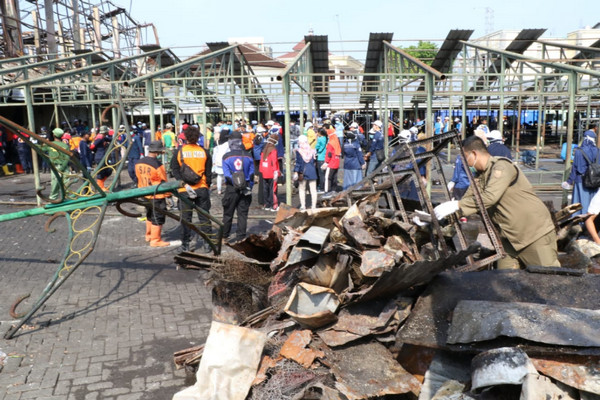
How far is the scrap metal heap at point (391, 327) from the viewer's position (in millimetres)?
3186

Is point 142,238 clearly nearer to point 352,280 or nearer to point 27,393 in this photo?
point 27,393

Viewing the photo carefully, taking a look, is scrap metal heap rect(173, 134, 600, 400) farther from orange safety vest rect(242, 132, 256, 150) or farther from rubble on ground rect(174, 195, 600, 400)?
orange safety vest rect(242, 132, 256, 150)

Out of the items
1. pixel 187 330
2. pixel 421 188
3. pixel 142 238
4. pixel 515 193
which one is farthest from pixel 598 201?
pixel 142 238

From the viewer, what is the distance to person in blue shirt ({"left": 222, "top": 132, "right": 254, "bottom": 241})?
26.7 feet

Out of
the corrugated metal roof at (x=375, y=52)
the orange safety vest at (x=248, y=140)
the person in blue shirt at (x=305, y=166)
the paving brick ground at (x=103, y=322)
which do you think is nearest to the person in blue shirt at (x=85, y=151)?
the orange safety vest at (x=248, y=140)

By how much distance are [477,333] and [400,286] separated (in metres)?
0.80

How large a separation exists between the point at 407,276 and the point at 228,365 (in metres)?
1.48

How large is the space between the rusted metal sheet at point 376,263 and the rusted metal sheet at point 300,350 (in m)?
0.66

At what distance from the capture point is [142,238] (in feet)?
Answer: 29.9

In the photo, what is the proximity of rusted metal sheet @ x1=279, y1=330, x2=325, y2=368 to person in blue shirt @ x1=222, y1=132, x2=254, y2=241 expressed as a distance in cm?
443

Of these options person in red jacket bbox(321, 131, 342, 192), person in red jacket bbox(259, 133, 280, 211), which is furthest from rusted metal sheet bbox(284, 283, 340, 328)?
person in red jacket bbox(321, 131, 342, 192)

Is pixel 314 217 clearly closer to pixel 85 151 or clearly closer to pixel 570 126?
pixel 570 126

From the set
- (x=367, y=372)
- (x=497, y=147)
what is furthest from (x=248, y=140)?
(x=367, y=372)

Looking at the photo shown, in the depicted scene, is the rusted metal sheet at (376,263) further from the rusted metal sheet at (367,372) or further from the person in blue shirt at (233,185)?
the person in blue shirt at (233,185)
